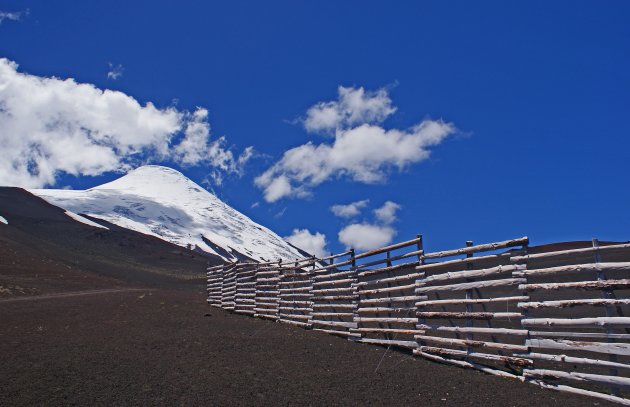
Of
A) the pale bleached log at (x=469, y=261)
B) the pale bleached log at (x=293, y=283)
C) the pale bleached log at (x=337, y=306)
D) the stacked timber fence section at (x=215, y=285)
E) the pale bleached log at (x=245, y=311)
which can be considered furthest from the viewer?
the stacked timber fence section at (x=215, y=285)

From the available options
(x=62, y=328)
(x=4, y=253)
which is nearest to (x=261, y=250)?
(x=4, y=253)

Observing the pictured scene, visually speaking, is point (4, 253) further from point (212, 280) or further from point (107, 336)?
point (107, 336)

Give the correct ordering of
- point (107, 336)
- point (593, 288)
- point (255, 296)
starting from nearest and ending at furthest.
Result: point (593, 288)
point (107, 336)
point (255, 296)

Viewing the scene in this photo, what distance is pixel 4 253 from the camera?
38.6 meters

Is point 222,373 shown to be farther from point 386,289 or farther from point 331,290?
point 331,290

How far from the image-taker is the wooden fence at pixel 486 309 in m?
6.56

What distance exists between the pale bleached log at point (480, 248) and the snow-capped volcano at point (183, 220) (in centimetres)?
9494

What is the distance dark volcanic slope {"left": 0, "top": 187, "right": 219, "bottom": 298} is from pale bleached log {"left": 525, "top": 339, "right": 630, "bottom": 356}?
2733cm

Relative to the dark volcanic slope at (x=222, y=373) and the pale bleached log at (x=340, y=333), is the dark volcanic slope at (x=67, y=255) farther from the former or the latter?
the pale bleached log at (x=340, y=333)

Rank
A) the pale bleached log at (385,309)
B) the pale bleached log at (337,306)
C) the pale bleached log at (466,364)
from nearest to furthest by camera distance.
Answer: the pale bleached log at (466,364) → the pale bleached log at (385,309) → the pale bleached log at (337,306)

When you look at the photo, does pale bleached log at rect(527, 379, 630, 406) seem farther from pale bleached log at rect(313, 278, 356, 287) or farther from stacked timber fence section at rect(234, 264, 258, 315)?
stacked timber fence section at rect(234, 264, 258, 315)

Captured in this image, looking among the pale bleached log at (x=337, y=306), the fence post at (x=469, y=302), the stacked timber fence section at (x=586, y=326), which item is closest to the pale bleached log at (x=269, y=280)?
the pale bleached log at (x=337, y=306)

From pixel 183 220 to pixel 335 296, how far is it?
13528cm

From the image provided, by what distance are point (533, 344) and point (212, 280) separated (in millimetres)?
21391
